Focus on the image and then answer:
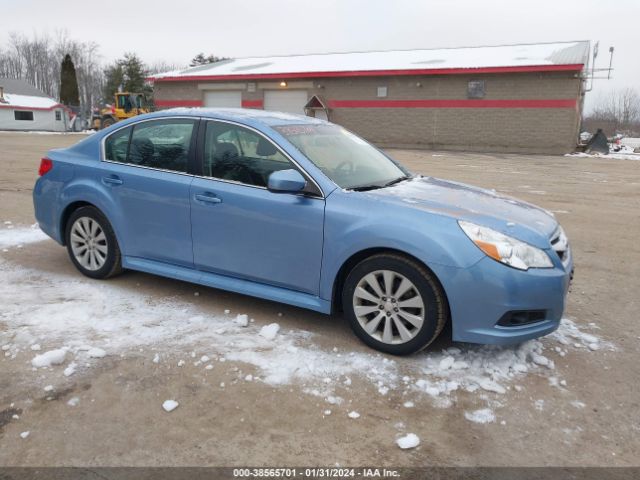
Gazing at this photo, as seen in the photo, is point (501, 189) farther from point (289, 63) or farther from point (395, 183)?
point (289, 63)

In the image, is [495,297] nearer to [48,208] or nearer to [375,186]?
[375,186]

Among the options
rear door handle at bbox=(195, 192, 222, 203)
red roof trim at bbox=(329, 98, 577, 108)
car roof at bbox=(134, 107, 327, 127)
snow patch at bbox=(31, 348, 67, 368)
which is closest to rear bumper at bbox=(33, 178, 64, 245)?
car roof at bbox=(134, 107, 327, 127)

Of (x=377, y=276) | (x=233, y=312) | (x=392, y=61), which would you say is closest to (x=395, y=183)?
(x=377, y=276)

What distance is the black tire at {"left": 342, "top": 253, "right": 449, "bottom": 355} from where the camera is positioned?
11.2 feet

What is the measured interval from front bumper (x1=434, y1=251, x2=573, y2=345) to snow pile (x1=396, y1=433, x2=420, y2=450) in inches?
34.0

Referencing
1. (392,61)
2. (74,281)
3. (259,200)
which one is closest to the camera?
(259,200)

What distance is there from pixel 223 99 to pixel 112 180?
30961mm

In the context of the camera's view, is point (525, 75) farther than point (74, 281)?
Yes

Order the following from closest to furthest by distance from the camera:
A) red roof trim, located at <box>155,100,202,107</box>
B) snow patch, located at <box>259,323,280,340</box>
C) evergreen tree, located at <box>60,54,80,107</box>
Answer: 1. snow patch, located at <box>259,323,280,340</box>
2. red roof trim, located at <box>155,100,202,107</box>
3. evergreen tree, located at <box>60,54,80,107</box>

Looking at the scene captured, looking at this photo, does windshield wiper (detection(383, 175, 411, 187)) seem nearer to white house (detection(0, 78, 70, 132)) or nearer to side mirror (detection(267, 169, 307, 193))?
side mirror (detection(267, 169, 307, 193))

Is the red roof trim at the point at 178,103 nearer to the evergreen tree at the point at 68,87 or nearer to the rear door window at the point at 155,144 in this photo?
the evergreen tree at the point at 68,87

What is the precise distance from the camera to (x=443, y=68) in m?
28.2

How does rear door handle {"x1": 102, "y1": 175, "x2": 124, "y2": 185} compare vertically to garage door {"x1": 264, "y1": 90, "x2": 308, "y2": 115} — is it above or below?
below

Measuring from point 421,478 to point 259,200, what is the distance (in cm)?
220
